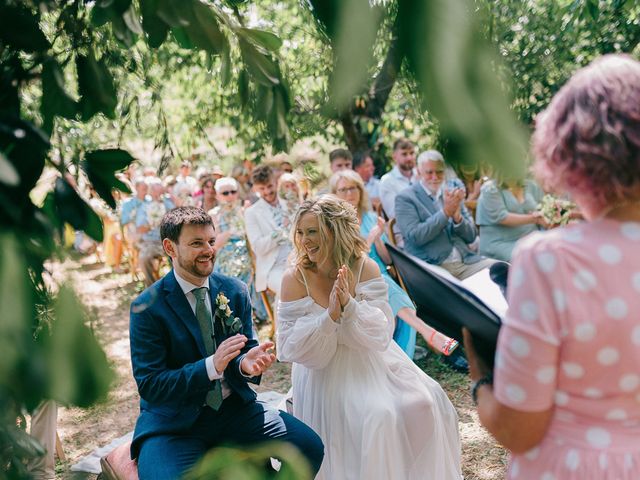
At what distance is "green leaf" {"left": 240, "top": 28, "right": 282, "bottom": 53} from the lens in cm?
111

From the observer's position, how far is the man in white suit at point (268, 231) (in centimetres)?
629

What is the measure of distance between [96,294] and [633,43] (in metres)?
1.73

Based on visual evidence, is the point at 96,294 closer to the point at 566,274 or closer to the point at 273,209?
the point at 566,274

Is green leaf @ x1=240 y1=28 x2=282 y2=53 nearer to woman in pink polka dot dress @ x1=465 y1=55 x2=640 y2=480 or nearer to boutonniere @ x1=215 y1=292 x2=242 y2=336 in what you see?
woman in pink polka dot dress @ x1=465 y1=55 x2=640 y2=480

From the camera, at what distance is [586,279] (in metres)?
1.19

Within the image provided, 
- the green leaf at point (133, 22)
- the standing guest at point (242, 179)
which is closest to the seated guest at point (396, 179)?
the standing guest at point (242, 179)

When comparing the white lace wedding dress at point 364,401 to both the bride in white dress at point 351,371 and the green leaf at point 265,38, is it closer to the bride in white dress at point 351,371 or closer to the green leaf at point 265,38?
the bride in white dress at point 351,371

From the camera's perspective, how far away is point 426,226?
5.65 meters

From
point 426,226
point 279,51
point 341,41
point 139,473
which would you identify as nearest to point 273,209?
point 426,226

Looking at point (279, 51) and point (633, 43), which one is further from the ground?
point (279, 51)

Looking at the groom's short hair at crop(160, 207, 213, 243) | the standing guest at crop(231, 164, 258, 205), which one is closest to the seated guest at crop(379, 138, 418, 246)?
the standing guest at crop(231, 164, 258, 205)

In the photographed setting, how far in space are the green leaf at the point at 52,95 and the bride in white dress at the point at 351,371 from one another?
7.29ft

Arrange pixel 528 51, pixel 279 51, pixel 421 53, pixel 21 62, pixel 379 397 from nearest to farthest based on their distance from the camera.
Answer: pixel 421 53 → pixel 528 51 → pixel 21 62 → pixel 279 51 → pixel 379 397

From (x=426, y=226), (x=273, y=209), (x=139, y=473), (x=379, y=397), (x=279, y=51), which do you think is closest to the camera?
(x=279, y=51)
